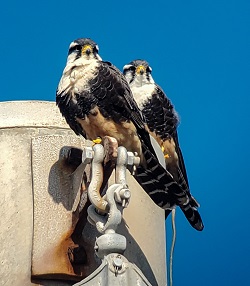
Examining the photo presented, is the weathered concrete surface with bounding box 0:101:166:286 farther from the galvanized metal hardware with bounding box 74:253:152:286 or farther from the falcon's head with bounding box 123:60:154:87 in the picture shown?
the falcon's head with bounding box 123:60:154:87

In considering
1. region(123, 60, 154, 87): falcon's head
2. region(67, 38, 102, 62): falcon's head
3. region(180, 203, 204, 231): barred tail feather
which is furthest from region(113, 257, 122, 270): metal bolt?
region(123, 60, 154, 87): falcon's head

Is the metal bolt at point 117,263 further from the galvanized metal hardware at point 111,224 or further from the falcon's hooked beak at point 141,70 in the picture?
the falcon's hooked beak at point 141,70

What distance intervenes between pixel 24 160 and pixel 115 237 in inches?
39.8

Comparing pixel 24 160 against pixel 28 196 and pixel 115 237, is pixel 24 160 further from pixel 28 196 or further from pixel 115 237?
pixel 115 237

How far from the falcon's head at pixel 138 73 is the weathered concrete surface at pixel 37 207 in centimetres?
224

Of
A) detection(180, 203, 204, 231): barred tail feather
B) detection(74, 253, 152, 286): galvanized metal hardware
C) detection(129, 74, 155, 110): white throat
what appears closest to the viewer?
detection(74, 253, 152, 286): galvanized metal hardware

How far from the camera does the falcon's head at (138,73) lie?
6.77 m

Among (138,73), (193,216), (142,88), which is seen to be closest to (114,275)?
(193,216)

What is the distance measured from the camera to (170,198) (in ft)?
15.0

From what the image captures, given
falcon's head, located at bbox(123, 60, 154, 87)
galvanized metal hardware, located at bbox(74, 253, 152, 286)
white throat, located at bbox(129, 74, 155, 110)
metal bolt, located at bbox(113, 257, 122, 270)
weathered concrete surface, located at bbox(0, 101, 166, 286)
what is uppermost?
falcon's head, located at bbox(123, 60, 154, 87)

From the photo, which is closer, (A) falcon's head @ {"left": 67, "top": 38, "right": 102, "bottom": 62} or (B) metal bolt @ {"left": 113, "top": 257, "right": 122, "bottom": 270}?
(B) metal bolt @ {"left": 113, "top": 257, "right": 122, "bottom": 270}

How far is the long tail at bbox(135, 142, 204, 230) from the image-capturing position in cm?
447

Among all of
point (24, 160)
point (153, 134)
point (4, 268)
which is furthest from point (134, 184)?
point (153, 134)

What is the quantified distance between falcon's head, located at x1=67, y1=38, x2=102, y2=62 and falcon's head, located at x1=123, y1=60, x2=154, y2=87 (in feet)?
4.22
